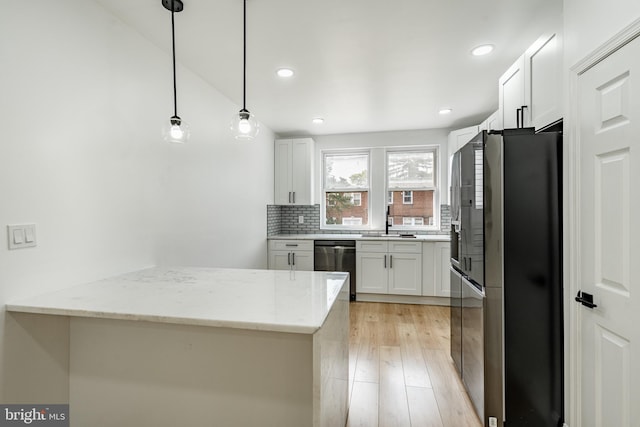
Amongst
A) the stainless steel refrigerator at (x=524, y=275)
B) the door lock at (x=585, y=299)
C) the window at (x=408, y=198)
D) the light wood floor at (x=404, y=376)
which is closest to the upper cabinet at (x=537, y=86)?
the stainless steel refrigerator at (x=524, y=275)

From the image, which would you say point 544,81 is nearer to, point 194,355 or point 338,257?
point 194,355

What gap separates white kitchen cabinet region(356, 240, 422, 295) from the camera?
410 centimetres

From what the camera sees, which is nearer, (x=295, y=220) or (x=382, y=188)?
Answer: (x=382, y=188)

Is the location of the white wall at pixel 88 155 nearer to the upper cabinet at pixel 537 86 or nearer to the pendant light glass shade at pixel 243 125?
the pendant light glass shade at pixel 243 125

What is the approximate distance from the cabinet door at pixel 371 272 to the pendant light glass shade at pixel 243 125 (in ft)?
9.20

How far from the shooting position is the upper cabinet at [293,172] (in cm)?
466

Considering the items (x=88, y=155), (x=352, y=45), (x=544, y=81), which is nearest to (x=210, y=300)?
(x=88, y=155)

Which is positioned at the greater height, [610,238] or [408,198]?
[408,198]

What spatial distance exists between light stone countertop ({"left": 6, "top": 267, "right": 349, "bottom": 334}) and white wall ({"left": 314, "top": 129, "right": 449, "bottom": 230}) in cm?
309

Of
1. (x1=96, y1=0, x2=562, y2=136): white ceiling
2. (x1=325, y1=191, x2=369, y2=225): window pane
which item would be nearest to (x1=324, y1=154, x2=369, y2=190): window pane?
(x1=325, y1=191, x2=369, y2=225): window pane

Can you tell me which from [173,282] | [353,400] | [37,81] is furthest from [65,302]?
[353,400]

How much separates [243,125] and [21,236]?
120cm

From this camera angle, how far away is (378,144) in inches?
187

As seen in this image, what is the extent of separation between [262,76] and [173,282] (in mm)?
1968
